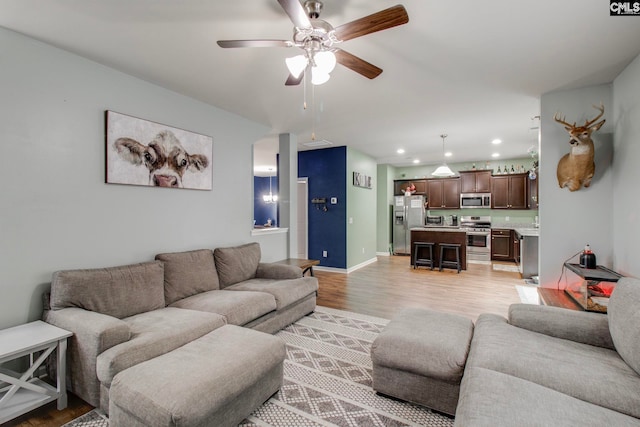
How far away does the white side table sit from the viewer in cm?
180

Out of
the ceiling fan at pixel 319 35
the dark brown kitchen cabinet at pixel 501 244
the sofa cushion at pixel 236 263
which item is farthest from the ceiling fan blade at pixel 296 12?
the dark brown kitchen cabinet at pixel 501 244

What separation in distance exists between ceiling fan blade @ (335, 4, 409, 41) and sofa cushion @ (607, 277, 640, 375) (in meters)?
1.98

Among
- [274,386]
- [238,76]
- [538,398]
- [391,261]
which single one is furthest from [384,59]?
[391,261]

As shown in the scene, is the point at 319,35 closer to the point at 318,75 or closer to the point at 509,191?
the point at 318,75

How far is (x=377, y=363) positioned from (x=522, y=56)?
9.07ft

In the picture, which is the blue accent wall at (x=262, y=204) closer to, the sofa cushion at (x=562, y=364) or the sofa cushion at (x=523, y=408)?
the sofa cushion at (x=562, y=364)

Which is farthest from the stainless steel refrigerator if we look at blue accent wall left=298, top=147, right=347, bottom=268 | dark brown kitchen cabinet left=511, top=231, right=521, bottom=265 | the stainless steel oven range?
blue accent wall left=298, top=147, right=347, bottom=268

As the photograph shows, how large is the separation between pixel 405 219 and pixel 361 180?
246cm

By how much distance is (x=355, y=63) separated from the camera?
2.11 meters

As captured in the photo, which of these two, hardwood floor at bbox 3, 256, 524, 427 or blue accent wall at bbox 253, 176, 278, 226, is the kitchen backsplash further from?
blue accent wall at bbox 253, 176, 278, 226

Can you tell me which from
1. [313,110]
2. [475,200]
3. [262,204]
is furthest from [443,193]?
[262,204]

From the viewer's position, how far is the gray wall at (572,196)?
3.10 m

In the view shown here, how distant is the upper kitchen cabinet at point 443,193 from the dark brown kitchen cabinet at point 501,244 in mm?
1233

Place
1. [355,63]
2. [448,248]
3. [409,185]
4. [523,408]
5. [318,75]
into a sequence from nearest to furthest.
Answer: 1. [523,408]
2. [318,75]
3. [355,63]
4. [448,248]
5. [409,185]
